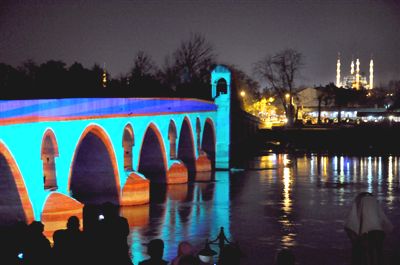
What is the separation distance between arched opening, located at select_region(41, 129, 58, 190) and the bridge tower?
31459mm

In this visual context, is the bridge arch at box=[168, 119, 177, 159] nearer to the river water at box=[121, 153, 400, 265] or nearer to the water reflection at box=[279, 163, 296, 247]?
the river water at box=[121, 153, 400, 265]

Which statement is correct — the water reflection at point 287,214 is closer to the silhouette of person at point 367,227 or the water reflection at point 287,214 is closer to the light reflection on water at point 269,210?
the light reflection on water at point 269,210

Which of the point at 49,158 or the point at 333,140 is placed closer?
the point at 49,158

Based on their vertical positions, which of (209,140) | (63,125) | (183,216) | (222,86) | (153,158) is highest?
(222,86)

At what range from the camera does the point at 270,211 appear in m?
33.5

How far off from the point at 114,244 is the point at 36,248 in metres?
1.07

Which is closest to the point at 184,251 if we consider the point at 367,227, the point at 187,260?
the point at 187,260

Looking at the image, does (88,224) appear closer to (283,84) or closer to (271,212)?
(271,212)

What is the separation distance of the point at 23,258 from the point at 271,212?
24192mm

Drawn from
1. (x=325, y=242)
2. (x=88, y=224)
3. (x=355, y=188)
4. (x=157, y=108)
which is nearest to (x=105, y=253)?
(x=88, y=224)

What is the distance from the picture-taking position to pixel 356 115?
443 ft

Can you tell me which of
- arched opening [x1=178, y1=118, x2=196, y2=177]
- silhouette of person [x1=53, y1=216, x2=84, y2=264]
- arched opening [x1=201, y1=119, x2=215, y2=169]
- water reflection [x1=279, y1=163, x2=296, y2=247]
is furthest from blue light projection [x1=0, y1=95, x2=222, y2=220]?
arched opening [x1=201, y1=119, x2=215, y2=169]

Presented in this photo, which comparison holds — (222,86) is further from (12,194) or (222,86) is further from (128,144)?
(12,194)

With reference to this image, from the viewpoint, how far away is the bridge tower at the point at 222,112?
57156mm
